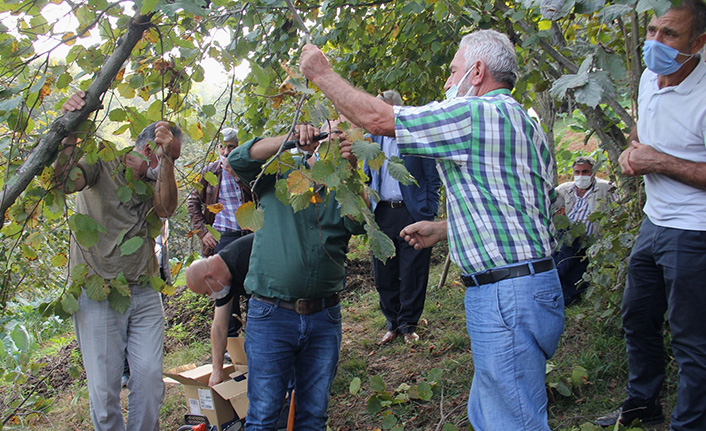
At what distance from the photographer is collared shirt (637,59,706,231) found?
216 cm

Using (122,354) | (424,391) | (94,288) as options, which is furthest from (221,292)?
(424,391)

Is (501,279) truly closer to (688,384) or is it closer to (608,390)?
(688,384)

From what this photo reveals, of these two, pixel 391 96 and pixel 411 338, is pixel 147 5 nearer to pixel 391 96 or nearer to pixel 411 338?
pixel 391 96

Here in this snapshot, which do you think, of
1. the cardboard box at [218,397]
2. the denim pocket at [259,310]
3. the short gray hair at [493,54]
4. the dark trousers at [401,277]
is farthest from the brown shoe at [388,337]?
the short gray hair at [493,54]

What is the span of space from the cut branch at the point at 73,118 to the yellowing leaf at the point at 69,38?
0.15m

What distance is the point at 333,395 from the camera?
3850 mm

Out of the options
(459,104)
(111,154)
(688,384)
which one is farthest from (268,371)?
(688,384)

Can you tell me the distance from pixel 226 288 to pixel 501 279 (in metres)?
1.89

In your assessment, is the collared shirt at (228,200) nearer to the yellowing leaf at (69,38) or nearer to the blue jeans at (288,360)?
the blue jeans at (288,360)

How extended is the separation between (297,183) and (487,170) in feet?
2.17

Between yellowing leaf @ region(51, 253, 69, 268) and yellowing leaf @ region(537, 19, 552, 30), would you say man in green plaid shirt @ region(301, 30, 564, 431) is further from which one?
yellowing leaf @ region(537, 19, 552, 30)

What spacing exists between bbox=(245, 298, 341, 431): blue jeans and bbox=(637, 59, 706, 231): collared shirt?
62.6 inches

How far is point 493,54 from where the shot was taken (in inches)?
77.7

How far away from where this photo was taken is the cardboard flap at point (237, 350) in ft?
11.9
